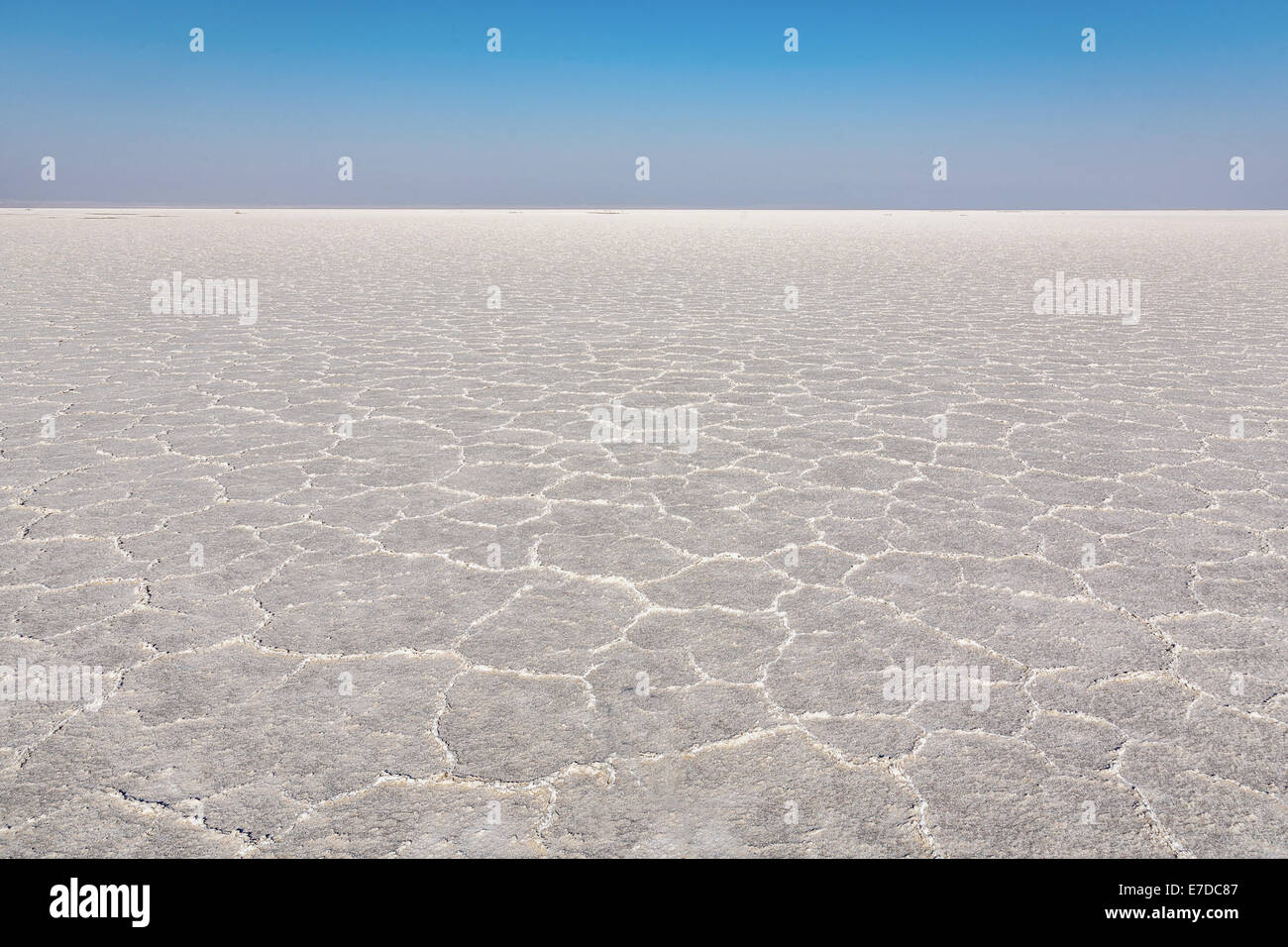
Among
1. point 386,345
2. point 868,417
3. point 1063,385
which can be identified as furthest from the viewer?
point 386,345

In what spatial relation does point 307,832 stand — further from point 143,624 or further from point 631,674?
point 143,624

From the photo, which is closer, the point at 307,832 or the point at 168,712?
the point at 307,832

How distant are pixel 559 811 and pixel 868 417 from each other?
9.96 feet

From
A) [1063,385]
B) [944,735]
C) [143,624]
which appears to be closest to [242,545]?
[143,624]

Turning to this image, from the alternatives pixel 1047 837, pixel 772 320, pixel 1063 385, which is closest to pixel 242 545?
pixel 1047 837

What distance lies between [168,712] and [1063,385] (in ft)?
15.2

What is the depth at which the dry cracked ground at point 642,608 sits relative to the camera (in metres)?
1.48

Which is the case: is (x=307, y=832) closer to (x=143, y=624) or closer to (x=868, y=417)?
(x=143, y=624)

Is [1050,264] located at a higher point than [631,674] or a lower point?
higher

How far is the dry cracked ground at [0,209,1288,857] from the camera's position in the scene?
148 cm

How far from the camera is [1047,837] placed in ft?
4.63

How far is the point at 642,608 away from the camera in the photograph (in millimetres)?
2221

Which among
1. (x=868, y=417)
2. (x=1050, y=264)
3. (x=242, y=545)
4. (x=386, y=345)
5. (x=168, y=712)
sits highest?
(x=1050, y=264)
